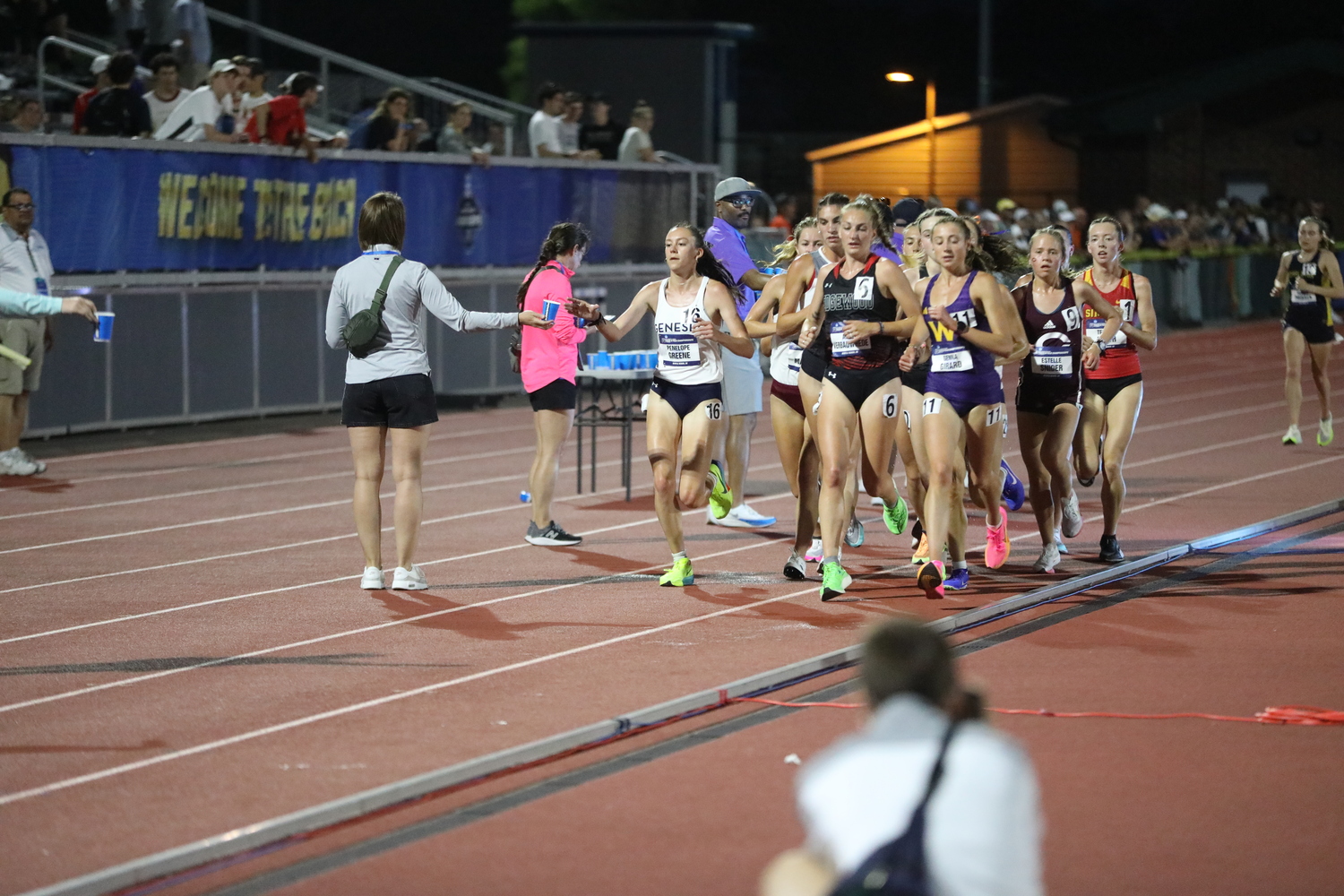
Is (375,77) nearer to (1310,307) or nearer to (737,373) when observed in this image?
(1310,307)


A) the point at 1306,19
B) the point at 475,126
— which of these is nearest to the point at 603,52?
the point at 475,126

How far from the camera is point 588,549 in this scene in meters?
12.5

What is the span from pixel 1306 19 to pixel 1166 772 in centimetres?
7294

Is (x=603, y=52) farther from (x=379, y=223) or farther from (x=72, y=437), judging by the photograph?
(x=379, y=223)

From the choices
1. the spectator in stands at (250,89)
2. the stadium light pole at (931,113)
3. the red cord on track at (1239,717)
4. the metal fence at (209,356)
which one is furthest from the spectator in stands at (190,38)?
the red cord on track at (1239,717)

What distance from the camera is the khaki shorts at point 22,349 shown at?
53.5ft

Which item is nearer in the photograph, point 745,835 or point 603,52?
point 745,835

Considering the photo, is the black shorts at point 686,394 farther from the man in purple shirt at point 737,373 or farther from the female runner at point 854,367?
the man in purple shirt at point 737,373

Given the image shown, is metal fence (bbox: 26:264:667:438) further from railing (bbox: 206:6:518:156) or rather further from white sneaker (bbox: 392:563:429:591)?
white sneaker (bbox: 392:563:429:591)

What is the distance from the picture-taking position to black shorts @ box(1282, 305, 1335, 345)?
1828 centimetres

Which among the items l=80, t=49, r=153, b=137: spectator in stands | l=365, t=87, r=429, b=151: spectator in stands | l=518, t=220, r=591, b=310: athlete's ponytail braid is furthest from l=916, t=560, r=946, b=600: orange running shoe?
l=365, t=87, r=429, b=151: spectator in stands

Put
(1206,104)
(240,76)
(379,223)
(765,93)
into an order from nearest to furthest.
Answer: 1. (379,223)
2. (240,76)
3. (1206,104)
4. (765,93)

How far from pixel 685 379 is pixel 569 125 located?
15.2 m

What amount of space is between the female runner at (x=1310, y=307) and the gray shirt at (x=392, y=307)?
10185 millimetres
